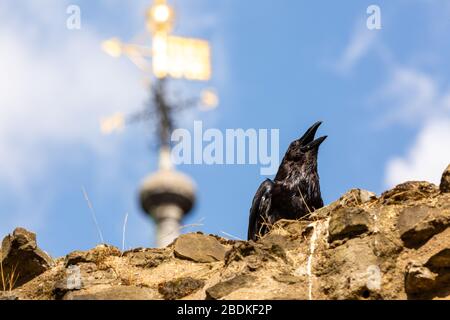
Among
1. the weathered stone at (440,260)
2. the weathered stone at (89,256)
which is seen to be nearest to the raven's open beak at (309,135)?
the weathered stone at (89,256)

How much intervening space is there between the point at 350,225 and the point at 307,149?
21.3ft

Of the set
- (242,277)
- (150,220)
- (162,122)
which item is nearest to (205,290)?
(242,277)

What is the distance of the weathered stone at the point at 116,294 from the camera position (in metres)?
11.6

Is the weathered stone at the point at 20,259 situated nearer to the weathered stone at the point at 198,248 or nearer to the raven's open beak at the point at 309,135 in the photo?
the weathered stone at the point at 198,248

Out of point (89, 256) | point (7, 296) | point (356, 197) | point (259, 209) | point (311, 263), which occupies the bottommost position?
point (7, 296)

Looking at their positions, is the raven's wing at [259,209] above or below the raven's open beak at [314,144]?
below

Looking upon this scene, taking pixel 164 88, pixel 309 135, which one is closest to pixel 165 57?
pixel 164 88

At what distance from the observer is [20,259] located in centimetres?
1276

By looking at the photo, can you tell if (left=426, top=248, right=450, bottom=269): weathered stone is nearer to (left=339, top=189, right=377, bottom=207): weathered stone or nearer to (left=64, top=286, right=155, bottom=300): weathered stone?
(left=339, top=189, right=377, bottom=207): weathered stone

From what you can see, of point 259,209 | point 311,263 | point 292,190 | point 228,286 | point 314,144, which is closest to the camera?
point 228,286

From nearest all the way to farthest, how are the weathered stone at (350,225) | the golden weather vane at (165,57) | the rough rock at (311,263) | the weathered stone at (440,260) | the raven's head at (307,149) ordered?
the weathered stone at (440,260), the rough rock at (311,263), the weathered stone at (350,225), the raven's head at (307,149), the golden weather vane at (165,57)

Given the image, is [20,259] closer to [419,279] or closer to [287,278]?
[287,278]

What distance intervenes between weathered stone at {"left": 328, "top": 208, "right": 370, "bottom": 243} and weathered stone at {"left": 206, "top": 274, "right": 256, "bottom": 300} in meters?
0.89

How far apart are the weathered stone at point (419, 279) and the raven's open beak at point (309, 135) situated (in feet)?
24.8
